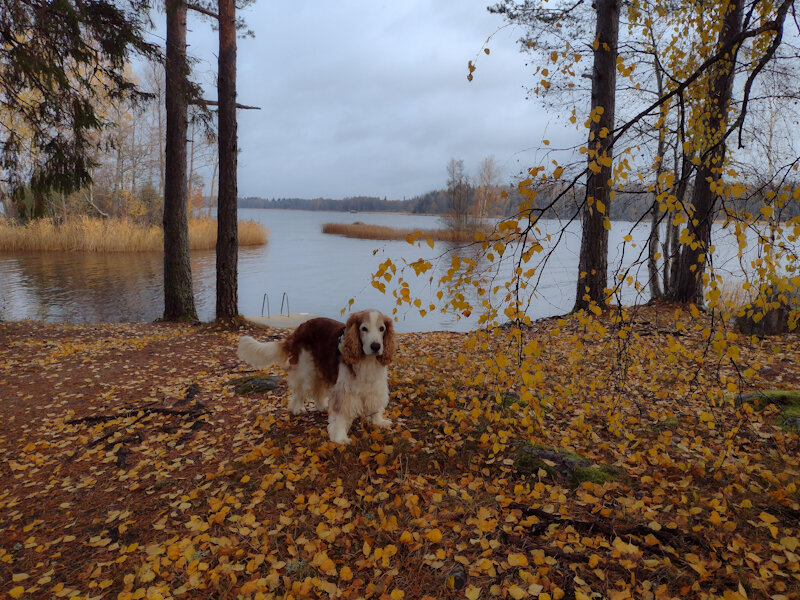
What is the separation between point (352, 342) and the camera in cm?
410

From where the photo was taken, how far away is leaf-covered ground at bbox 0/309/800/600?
2662 mm

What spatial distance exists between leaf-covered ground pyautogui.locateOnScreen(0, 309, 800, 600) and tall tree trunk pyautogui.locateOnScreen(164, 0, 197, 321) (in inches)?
198

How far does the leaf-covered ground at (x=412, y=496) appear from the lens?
266 cm

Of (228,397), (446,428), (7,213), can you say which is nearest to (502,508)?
(446,428)

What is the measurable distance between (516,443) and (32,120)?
815 centimetres

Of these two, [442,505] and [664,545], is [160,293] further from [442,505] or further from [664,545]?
[664,545]

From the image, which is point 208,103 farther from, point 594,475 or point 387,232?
point 387,232

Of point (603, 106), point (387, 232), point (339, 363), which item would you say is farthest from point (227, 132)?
point (387, 232)

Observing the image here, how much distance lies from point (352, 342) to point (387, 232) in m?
40.0

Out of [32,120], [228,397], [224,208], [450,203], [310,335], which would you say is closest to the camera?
[310,335]

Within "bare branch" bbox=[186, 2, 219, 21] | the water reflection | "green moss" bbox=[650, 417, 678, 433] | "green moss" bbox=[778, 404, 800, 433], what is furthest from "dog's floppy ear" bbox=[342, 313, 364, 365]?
the water reflection

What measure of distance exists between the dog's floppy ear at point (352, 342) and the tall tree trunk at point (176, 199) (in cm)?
716

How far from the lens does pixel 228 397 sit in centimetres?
566

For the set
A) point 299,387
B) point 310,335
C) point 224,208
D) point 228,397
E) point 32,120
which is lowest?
point 228,397
